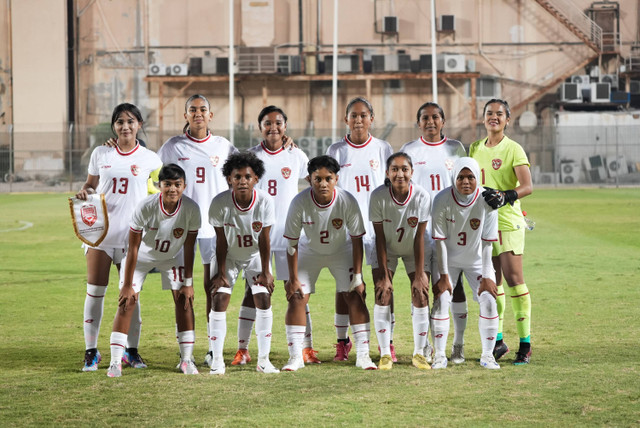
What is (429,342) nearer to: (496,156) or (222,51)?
(496,156)

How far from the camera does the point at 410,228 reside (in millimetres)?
6387

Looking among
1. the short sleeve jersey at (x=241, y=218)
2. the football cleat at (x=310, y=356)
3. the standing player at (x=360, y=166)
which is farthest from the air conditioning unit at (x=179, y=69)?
the short sleeve jersey at (x=241, y=218)

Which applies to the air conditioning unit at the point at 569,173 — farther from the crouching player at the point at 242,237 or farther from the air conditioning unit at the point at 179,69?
the crouching player at the point at 242,237

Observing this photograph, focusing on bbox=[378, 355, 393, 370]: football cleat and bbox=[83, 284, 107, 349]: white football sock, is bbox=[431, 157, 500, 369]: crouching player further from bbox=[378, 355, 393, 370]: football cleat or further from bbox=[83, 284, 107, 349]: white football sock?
bbox=[83, 284, 107, 349]: white football sock

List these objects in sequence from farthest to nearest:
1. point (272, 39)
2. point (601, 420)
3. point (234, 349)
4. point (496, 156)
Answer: point (272, 39) → point (234, 349) → point (496, 156) → point (601, 420)

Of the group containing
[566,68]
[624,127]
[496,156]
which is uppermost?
[566,68]

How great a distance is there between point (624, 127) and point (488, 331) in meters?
30.6

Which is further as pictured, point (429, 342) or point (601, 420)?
point (429, 342)

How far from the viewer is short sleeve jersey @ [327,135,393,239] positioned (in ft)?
22.7

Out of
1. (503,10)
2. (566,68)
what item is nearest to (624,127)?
(566,68)

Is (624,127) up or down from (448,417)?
up

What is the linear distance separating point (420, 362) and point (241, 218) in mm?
1636

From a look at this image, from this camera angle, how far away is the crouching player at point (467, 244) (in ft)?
20.8

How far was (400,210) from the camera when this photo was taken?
6.36m
